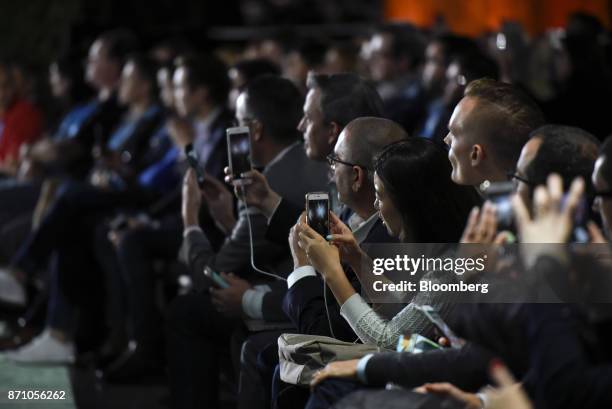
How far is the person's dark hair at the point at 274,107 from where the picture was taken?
4.38 m

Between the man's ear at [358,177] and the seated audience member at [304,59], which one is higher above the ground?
the man's ear at [358,177]

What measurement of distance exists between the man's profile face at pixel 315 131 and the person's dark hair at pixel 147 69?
8.55 ft

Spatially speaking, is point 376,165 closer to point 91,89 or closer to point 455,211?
point 455,211

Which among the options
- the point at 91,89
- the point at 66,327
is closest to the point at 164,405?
the point at 66,327

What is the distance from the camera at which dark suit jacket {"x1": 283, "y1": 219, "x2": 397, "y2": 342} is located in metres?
3.30

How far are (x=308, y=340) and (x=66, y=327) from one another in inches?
120

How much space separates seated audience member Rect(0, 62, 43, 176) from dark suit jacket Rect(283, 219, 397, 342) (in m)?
4.55

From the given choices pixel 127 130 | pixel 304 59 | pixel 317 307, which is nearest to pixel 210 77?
pixel 127 130

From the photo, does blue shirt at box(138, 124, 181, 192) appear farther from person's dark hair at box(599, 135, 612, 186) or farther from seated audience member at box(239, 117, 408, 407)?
person's dark hair at box(599, 135, 612, 186)

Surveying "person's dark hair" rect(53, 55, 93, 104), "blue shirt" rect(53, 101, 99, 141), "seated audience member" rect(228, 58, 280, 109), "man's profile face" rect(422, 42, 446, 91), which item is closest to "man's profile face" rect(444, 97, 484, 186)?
"seated audience member" rect(228, 58, 280, 109)

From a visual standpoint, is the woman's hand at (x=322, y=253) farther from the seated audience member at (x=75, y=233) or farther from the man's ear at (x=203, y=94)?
the seated audience member at (x=75, y=233)

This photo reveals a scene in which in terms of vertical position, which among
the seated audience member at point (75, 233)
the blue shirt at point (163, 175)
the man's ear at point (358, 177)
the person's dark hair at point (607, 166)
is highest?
the person's dark hair at point (607, 166)

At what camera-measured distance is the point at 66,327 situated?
234 inches

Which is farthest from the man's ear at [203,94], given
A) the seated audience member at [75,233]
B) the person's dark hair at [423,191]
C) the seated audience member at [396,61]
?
the person's dark hair at [423,191]
